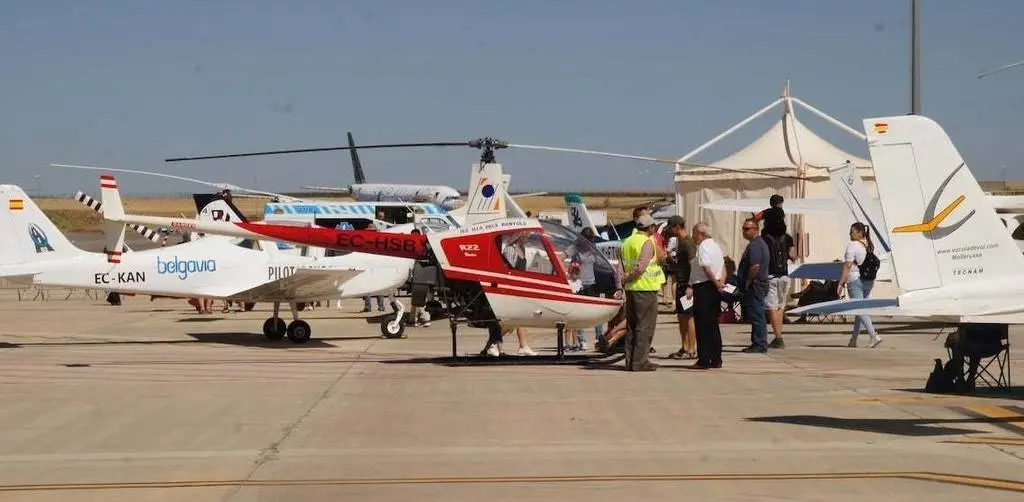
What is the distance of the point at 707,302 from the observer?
44.3 ft

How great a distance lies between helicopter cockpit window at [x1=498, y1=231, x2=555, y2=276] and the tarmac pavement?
117 cm

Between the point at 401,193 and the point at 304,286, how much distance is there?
7115 cm

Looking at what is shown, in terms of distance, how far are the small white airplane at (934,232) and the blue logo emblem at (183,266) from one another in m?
11.9

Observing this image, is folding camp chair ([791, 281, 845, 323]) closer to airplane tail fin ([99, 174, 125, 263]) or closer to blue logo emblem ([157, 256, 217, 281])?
blue logo emblem ([157, 256, 217, 281])

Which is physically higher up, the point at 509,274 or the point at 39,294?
the point at 509,274

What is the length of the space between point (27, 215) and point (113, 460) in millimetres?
10654

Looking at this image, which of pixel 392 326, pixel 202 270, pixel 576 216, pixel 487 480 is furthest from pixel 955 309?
pixel 576 216

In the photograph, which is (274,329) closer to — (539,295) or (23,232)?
(23,232)

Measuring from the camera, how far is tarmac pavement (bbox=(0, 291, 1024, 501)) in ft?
24.4

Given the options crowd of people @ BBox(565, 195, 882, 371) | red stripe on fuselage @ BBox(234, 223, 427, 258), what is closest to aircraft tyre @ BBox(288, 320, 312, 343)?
red stripe on fuselage @ BBox(234, 223, 427, 258)

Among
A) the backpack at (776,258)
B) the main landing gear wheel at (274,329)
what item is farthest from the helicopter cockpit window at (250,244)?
the backpack at (776,258)

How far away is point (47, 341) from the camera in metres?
19.1

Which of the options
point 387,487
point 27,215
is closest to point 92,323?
point 27,215

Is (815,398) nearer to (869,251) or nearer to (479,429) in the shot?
(479,429)
